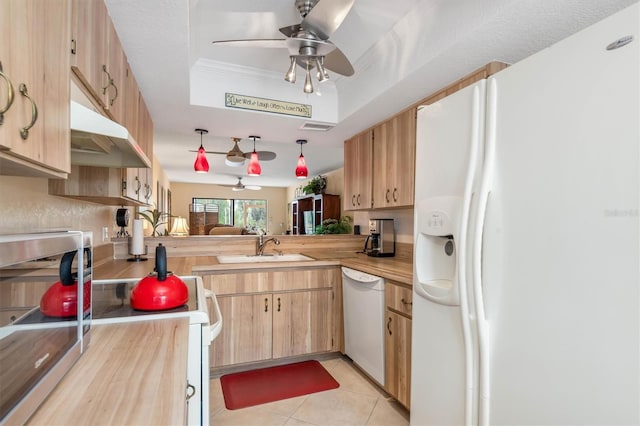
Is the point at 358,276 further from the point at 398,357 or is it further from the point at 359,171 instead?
the point at 359,171

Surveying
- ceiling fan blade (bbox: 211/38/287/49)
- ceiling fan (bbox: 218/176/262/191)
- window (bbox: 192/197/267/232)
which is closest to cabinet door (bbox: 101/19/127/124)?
ceiling fan blade (bbox: 211/38/287/49)

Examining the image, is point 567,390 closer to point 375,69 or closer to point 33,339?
point 33,339

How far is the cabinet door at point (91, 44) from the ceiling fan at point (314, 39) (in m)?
0.46

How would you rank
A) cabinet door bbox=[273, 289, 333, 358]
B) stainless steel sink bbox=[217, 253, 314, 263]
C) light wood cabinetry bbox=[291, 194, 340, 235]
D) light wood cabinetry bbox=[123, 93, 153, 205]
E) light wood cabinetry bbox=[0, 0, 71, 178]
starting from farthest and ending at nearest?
light wood cabinetry bbox=[291, 194, 340, 235] → stainless steel sink bbox=[217, 253, 314, 263] → cabinet door bbox=[273, 289, 333, 358] → light wood cabinetry bbox=[123, 93, 153, 205] → light wood cabinetry bbox=[0, 0, 71, 178]

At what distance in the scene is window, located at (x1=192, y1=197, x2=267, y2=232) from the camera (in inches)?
384

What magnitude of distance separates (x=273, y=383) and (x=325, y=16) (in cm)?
234

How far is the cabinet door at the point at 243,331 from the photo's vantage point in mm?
2389

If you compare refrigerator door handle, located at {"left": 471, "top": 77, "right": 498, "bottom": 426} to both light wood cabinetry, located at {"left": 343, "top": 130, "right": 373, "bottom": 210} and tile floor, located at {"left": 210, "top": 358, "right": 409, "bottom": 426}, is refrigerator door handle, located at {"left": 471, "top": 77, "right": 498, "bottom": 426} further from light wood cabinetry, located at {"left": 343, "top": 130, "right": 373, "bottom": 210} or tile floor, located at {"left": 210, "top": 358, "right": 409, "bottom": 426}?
light wood cabinetry, located at {"left": 343, "top": 130, "right": 373, "bottom": 210}

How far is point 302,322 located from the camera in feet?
8.54

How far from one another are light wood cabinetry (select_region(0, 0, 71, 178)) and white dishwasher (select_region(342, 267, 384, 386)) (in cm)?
183

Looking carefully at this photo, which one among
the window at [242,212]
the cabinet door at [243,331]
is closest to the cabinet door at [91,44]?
the cabinet door at [243,331]

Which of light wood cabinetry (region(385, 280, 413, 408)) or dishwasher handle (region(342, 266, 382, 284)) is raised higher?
dishwasher handle (region(342, 266, 382, 284))

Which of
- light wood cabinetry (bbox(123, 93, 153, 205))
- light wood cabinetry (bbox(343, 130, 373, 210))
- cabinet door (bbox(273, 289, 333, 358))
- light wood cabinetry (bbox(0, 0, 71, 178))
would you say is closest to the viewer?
light wood cabinetry (bbox(0, 0, 71, 178))

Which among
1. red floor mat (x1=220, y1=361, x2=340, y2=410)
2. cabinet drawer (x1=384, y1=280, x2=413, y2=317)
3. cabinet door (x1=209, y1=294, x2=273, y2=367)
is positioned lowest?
red floor mat (x1=220, y1=361, x2=340, y2=410)
